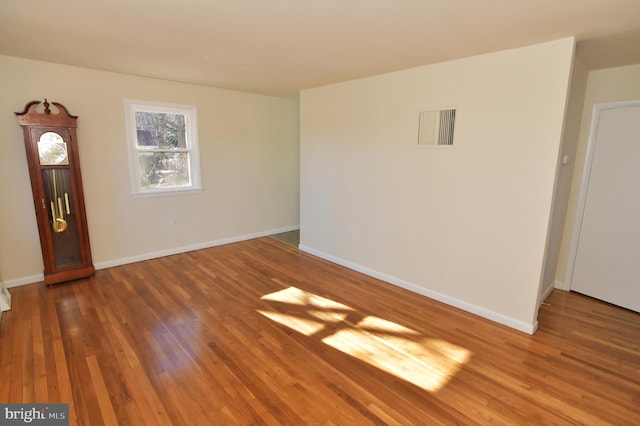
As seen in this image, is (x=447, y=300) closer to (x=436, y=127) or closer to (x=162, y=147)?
(x=436, y=127)

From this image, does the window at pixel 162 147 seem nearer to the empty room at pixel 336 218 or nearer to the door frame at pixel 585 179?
the empty room at pixel 336 218

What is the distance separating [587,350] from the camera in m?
2.54

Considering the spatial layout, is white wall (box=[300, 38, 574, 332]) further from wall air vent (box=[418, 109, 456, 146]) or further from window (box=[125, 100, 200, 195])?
window (box=[125, 100, 200, 195])

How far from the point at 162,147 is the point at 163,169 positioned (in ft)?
1.00

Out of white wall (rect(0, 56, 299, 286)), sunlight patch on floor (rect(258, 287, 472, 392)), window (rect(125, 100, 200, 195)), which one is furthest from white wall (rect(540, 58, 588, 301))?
window (rect(125, 100, 200, 195))

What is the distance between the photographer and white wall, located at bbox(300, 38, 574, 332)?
2.61m

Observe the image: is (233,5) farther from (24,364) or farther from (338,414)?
(24,364)

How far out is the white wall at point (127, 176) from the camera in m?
3.40

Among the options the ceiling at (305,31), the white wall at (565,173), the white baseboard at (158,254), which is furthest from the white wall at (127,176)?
the white wall at (565,173)

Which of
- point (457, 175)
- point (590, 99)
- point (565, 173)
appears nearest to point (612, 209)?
point (565, 173)

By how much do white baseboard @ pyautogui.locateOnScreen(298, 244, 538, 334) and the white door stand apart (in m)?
1.23

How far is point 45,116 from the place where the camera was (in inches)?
128

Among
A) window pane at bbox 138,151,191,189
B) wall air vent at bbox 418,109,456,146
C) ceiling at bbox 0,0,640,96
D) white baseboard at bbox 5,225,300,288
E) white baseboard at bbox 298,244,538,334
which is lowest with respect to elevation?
white baseboard at bbox 298,244,538,334

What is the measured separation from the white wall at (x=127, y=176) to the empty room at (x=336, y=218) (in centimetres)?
3
